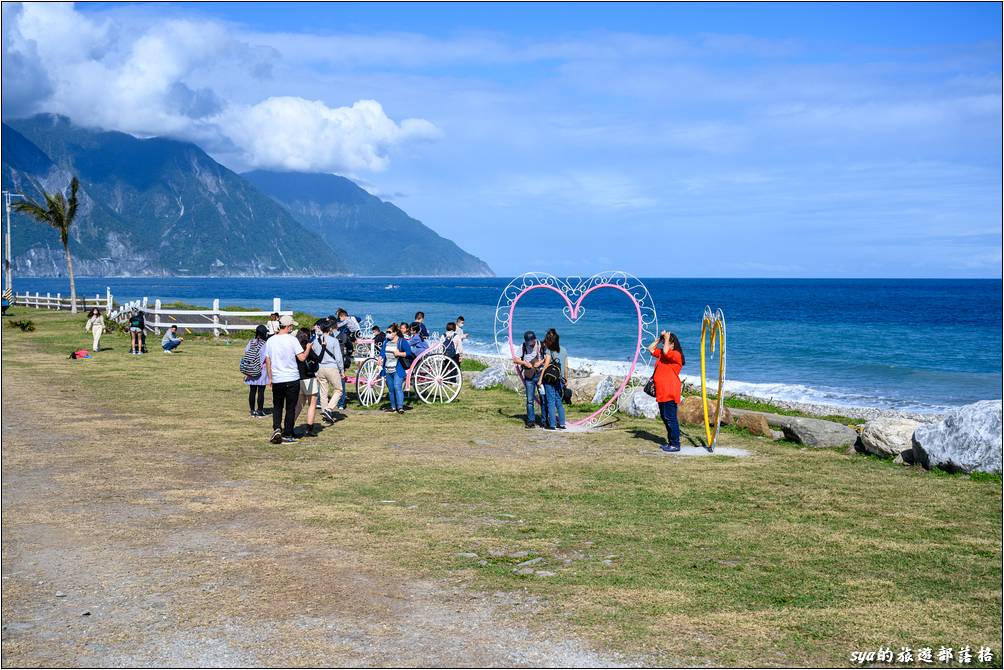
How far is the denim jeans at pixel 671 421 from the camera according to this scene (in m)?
13.0

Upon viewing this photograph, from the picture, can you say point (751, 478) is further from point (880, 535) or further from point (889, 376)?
point (889, 376)

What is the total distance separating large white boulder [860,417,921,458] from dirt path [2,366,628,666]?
784 centimetres

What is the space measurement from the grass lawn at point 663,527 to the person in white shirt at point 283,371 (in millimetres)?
488

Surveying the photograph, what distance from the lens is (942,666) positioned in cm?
541

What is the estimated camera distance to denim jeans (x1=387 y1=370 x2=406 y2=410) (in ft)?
54.6

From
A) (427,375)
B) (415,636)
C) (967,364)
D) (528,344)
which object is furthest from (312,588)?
(967,364)

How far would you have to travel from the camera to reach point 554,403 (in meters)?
15.3

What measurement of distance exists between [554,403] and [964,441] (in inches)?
239

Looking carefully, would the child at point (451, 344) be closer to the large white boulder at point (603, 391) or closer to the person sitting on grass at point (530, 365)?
the large white boulder at point (603, 391)

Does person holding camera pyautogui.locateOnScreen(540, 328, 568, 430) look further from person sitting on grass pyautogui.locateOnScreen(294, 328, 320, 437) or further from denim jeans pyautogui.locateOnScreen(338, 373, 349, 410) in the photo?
denim jeans pyautogui.locateOnScreen(338, 373, 349, 410)

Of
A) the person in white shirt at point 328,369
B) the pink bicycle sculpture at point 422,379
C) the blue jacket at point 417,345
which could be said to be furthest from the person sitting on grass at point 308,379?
the blue jacket at point 417,345

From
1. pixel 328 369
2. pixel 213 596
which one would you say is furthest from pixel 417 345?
pixel 213 596

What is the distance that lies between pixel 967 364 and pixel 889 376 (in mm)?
8629

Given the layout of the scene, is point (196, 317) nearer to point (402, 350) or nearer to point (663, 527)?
point (402, 350)
